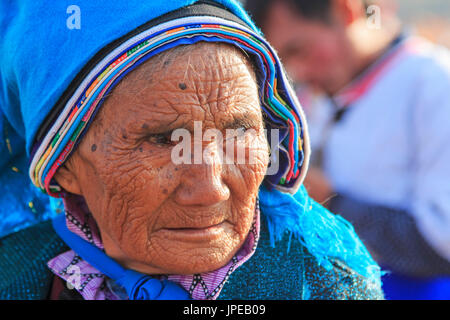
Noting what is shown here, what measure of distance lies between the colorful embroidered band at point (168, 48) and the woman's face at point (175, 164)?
3 cm

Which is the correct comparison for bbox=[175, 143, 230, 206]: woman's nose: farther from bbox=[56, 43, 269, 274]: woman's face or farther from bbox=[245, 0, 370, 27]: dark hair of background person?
bbox=[245, 0, 370, 27]: dark hair of background person

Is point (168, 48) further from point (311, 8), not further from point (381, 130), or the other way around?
point (311, 8)

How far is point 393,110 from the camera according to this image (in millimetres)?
3426

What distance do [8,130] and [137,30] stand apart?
73cm

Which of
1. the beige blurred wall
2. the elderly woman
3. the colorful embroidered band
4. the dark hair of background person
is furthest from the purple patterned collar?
the beige blurred wall

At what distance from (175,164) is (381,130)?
2.29 meters

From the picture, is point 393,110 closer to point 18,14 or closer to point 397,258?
point 397,258

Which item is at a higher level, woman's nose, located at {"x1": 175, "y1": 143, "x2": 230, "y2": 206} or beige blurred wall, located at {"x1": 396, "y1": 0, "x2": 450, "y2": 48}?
woman's nose, located at {"x1": 175, "y1": 143, "x2": 230, "y2": 206}

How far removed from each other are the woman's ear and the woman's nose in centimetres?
41

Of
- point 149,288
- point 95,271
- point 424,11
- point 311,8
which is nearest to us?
point 149,288

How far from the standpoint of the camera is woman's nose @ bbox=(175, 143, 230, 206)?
1489 millimetres

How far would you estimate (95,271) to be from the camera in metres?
1.77

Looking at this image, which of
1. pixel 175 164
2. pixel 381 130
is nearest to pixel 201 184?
pixel 175 164

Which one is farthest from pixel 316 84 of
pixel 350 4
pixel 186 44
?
pixel 186 44
